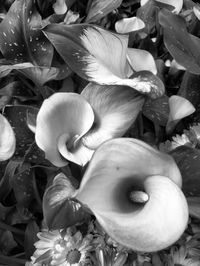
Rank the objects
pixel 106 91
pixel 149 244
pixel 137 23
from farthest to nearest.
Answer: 1. pixel 137 23
2. pixel 106 91
3. pixel 149 244

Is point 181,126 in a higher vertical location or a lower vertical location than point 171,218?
lower

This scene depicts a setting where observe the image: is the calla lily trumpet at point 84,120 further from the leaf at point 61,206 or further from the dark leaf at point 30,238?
the dark leaf at point 30,238

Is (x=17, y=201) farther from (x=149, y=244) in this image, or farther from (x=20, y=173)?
(x=149, y=244)

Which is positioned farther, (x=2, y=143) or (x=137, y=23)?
(x=137, y=23)

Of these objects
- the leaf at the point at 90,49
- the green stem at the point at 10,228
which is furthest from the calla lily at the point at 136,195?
the green stem at the point at 10,228

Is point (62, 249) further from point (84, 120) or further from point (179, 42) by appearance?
point (179, 42)

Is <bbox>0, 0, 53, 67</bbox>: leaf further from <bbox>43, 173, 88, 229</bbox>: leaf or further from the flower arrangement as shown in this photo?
<bbox>43, 173, 88, 229</bbox>: leaf

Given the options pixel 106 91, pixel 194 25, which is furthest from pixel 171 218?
pixel 194 25

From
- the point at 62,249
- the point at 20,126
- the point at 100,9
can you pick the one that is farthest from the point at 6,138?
the point at 100,9
